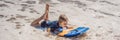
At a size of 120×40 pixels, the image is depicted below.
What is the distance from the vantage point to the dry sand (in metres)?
8.27

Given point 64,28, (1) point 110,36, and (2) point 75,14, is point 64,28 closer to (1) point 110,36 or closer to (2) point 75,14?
(1) point 110,36

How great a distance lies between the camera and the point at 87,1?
12.2 m

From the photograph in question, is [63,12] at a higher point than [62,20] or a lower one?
lower

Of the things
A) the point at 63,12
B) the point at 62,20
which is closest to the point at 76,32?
the point at 62,20

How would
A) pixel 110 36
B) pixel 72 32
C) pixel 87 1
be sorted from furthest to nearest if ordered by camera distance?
1. pixel 87 1
2. pixel 110 36
3. pixel 72 32

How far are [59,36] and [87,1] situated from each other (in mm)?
4605

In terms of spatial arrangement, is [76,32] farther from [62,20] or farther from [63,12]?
[63,12]

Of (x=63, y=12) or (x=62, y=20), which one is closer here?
(x=62, y=20)

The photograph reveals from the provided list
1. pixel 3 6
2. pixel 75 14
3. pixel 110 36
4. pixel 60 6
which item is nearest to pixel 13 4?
pixel 3 6

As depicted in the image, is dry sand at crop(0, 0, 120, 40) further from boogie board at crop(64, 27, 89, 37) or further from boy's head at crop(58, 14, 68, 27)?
boy's head at crop(58, 14, 68, 27)

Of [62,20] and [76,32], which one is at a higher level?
[62,20]

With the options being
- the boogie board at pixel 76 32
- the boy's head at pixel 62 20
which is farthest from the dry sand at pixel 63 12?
the boy's head at pixel 62 20

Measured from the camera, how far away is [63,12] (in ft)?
34.4

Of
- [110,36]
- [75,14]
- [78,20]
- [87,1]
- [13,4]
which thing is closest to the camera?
[110,36]
